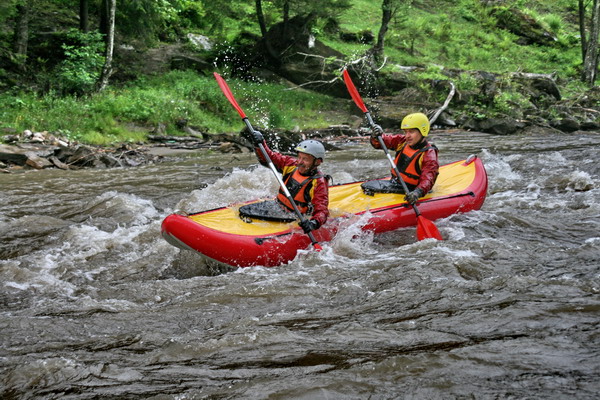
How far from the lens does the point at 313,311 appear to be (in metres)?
3.56

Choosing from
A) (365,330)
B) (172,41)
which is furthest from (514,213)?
(172,41)

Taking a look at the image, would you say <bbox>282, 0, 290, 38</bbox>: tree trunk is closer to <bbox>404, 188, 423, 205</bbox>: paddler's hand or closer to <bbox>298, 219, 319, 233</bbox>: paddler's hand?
<bbox>404, 188, 423, 205</bbox>: paddler's hand

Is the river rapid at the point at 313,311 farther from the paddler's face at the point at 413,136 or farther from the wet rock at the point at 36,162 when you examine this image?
the wet rock at the point at 36,162

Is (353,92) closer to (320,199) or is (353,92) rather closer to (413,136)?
(413,136)

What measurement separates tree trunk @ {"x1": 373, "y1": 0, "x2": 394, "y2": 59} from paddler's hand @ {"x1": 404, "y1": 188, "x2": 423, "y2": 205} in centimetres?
1421

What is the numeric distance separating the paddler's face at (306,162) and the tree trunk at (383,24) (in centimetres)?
1468

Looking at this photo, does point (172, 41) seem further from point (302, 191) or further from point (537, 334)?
point (537, 334)

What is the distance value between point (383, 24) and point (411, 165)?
551 inches

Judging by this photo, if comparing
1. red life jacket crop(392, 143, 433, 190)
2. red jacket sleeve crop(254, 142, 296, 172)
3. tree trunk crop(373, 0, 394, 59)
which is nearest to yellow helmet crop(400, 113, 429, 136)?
red life jacket crop(392, 143, 433, 190)

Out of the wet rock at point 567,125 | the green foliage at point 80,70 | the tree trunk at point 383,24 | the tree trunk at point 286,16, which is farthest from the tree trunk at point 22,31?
the wet rock at point 567,125

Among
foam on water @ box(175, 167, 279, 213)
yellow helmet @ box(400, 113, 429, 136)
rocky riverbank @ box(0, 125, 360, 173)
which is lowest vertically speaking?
rocky riverbank @ box(0, 125, 360, 173)

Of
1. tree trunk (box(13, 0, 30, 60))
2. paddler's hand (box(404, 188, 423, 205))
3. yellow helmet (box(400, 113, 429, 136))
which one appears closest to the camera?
paddler's hand (box(404, 188, 423, 205))

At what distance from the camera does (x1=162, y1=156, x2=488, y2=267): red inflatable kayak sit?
4664 mm

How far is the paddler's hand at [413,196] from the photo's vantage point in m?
5.62
